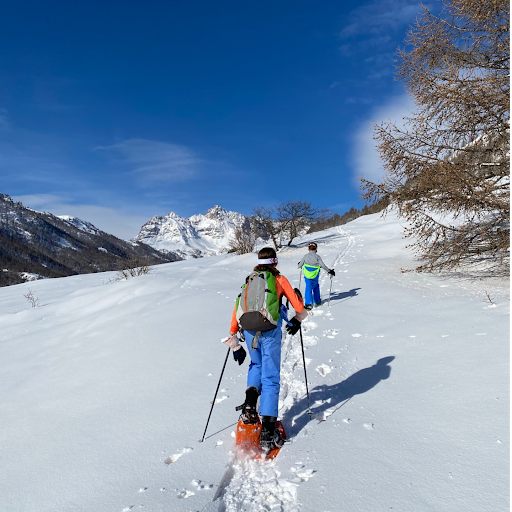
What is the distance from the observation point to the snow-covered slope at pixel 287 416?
2.51 meters

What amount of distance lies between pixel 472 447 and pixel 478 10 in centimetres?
969

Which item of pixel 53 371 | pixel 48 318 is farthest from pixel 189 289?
pixel 53 371

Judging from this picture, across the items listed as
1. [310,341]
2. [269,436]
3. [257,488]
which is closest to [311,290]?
[310,341]

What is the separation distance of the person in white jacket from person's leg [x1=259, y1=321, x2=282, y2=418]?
5306 mm

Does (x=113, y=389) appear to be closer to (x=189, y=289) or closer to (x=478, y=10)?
(x=189, y=289)

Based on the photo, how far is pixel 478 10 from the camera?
24.7ft

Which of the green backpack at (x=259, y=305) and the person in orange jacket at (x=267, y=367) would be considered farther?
the green backpack at (x=259, y=305)

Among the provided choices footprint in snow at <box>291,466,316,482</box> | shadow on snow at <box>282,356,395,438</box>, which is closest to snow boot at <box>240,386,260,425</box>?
shadow on snow at <box>282,356,395,438</box>

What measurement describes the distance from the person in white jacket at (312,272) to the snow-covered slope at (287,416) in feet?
4.21

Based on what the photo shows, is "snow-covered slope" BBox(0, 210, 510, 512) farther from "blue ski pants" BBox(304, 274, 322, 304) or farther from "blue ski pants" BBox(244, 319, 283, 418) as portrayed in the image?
"blue ski pants" BBox(304, 274, 322, 304)

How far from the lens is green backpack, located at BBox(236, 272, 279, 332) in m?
3.43

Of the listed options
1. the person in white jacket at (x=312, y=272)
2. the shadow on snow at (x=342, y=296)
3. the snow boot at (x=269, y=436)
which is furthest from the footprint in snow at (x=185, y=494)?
the shadow on snow at (x=342, y=296)

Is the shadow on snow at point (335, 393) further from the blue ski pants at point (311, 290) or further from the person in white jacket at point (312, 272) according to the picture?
the blue ski pants at point (311, 290)

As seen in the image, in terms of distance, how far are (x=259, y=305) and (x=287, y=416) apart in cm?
153
